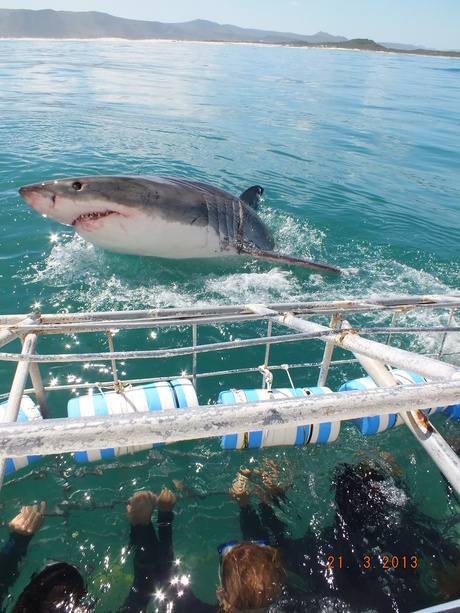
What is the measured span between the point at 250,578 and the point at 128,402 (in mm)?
1372

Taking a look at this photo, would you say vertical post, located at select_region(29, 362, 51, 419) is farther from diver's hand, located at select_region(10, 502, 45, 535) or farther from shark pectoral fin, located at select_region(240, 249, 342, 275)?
shark pectoral fin, located at select_region(240, 249, 342, 275)

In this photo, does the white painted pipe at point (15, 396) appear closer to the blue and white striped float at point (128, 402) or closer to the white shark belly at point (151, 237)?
the blue and white striped float at point (128, 402)

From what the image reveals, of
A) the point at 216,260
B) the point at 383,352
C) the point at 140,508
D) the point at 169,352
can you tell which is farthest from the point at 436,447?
the point at 216,260

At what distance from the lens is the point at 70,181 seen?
4.82 m

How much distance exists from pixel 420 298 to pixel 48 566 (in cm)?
317

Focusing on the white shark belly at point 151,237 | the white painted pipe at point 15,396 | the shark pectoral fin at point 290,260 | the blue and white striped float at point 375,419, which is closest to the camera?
the white painted pipe at point 15,396

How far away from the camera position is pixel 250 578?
2.70 meters

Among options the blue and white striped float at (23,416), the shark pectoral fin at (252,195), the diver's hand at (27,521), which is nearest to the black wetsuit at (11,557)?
the diver's hand at (27,521)

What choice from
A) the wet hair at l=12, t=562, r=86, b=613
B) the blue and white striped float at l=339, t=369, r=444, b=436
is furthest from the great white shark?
the wet hair at l=12, t=562, r=86, b=613

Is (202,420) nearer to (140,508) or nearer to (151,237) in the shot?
(140,508)

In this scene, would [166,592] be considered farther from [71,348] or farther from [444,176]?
[444,176]

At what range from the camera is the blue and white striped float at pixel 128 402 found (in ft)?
9.53

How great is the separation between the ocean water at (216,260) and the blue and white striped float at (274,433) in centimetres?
47

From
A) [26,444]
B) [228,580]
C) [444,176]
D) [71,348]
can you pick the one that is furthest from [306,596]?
[444,176]
